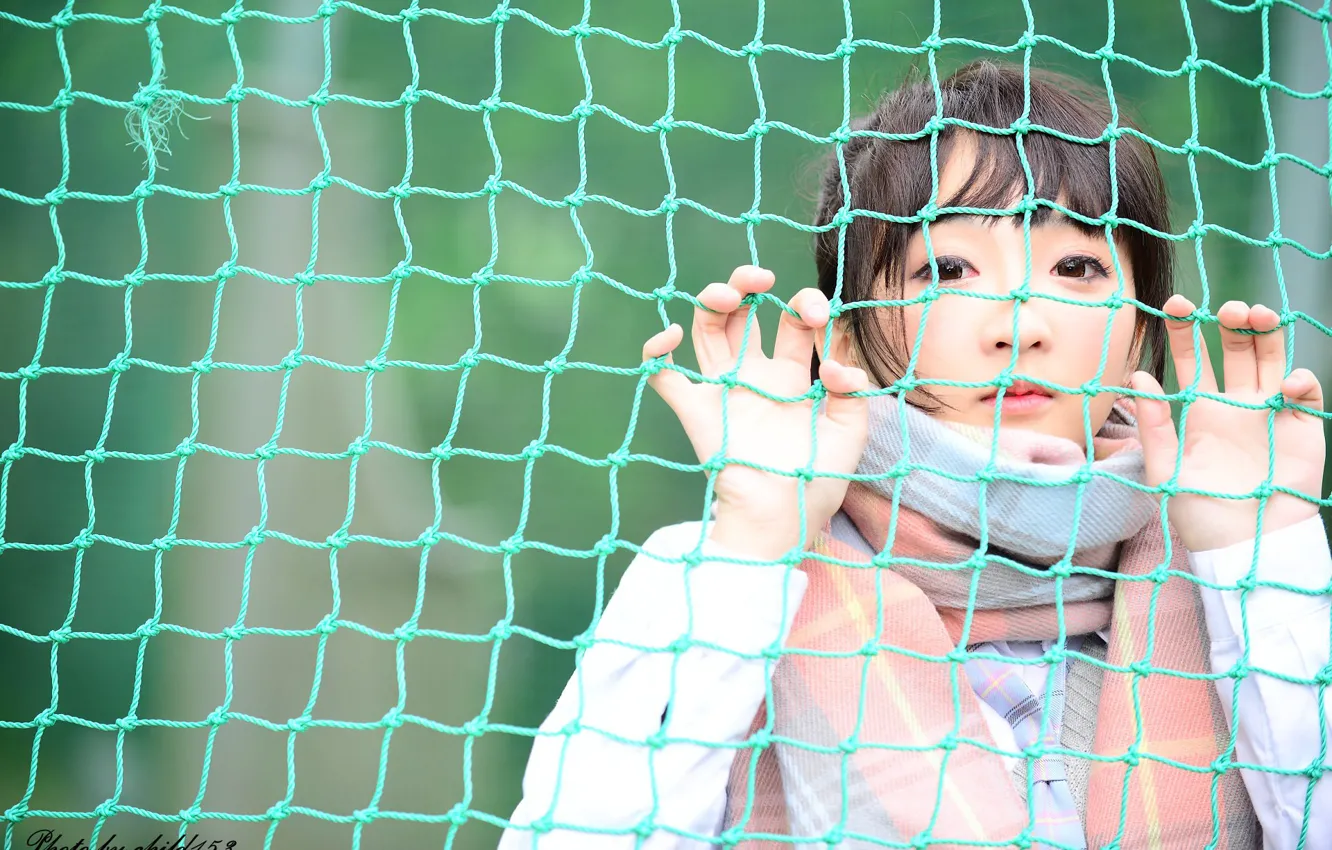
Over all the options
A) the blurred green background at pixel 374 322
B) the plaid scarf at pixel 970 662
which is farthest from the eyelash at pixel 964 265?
the blurred green background at pixel 374 322

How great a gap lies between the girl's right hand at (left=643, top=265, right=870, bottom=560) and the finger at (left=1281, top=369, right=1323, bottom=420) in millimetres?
286

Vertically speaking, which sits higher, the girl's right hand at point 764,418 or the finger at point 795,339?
the finger at point 795,339

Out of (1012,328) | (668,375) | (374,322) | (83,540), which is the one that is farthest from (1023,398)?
(374,322)

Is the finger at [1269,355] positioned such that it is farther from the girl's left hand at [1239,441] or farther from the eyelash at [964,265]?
the eyelash at [964,265]

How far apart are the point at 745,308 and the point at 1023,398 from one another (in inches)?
8.9

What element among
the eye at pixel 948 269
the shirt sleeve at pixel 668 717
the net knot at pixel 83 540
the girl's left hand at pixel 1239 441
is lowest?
the shirt sleeve at pixel 668 717

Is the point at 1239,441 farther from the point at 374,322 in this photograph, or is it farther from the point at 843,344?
the point at 374,322

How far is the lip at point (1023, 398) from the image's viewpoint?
0.90 metres

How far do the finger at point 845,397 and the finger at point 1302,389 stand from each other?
283mm

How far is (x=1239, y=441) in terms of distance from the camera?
843 mm

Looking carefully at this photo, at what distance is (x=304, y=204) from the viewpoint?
1.88m

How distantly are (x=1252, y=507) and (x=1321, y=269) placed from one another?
1.06 metres

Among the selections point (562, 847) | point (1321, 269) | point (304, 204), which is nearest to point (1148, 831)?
point (562, 847)

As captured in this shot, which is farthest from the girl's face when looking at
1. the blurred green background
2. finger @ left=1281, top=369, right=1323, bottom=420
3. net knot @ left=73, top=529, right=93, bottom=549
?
the blurred green background
